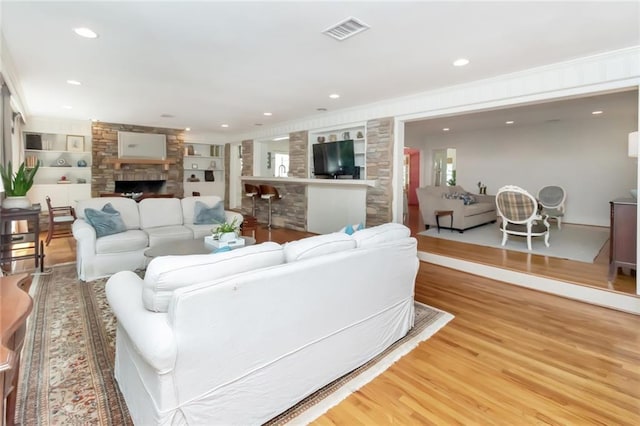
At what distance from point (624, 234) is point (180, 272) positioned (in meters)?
4.59

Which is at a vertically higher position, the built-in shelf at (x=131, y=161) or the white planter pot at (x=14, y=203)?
the built-in shelf at (x=131, y=161)

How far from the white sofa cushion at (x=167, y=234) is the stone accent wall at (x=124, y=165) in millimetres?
4326

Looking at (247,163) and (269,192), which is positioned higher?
(247,163)

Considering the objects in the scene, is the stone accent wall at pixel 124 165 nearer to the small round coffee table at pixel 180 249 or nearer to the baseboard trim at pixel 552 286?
the small round coffee table at pixel 180 249

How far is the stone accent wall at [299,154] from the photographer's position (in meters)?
6.91

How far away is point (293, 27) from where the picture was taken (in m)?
2.65

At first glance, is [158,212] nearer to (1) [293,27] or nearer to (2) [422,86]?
(1) [293,27]

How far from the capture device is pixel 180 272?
57.8 inches

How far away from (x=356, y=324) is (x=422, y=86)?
3.52 meters

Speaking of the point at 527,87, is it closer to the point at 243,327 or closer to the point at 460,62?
the point at 460,62

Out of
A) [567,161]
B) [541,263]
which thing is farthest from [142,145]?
[567,161]

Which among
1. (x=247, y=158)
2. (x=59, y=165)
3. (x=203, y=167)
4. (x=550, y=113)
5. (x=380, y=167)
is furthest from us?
(x=203, y=167)

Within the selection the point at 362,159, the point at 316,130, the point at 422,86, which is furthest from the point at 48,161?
the point at 422,86

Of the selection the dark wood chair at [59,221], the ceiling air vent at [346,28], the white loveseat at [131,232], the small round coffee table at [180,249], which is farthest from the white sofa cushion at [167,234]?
the ceiling air vent at [346,28]
